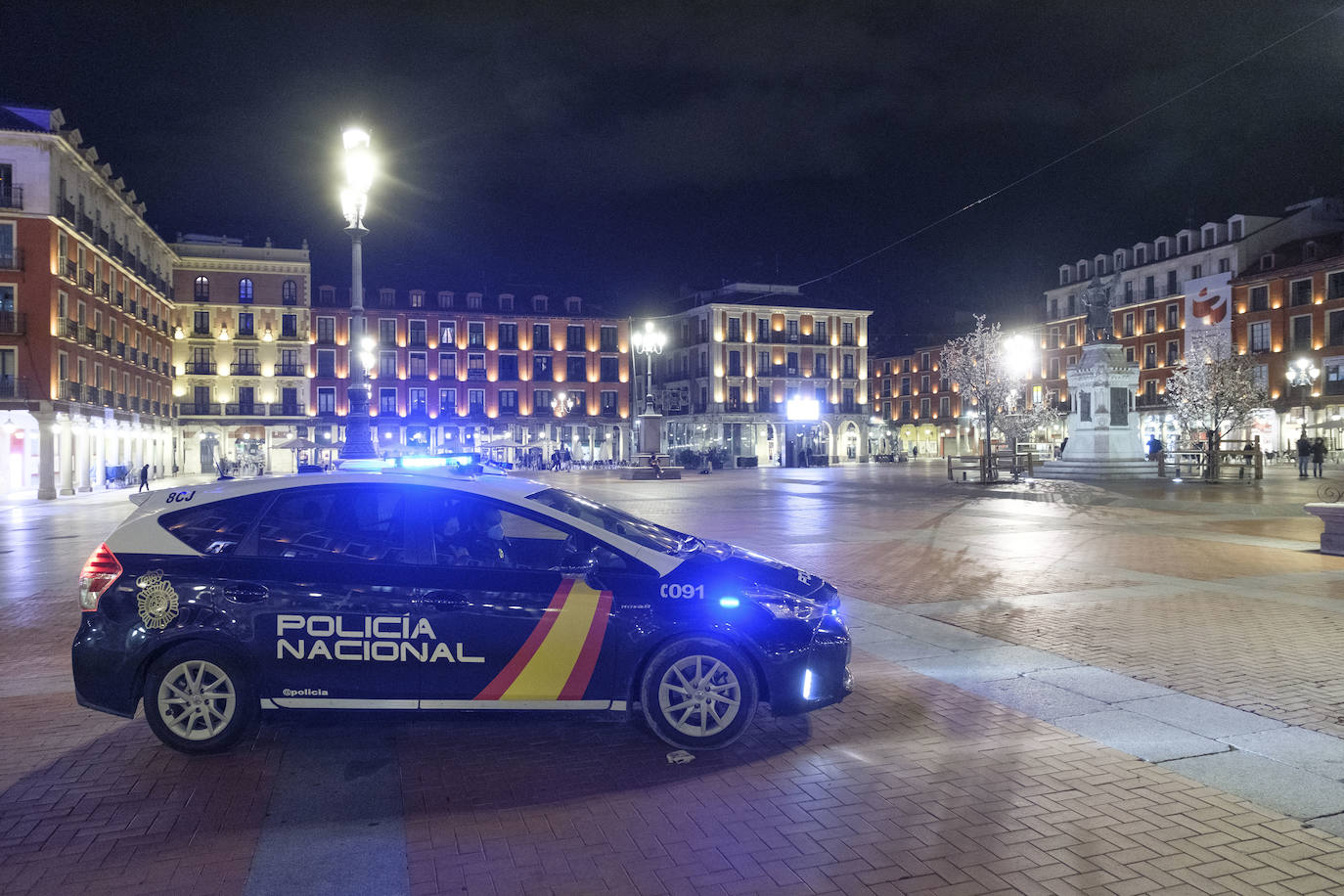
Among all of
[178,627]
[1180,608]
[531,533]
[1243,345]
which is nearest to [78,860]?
[178,627]

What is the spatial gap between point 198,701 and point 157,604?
0.57 m

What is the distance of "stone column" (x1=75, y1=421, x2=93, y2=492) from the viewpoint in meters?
37.2

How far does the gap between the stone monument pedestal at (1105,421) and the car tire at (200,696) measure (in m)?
34.3

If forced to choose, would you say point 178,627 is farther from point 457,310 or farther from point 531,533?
point 457,310

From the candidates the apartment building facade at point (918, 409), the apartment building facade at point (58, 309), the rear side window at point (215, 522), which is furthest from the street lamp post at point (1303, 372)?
the apartment building facade at point (58, 309)

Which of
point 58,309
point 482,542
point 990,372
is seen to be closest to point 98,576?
point 482,542

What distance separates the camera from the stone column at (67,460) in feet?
115

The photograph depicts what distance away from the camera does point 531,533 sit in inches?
244

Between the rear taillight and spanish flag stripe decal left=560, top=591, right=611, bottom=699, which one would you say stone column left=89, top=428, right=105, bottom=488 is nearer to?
the rear taillight

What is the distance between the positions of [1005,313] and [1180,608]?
83.9m

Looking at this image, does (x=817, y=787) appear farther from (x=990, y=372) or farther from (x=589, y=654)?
(x=990, y=372)

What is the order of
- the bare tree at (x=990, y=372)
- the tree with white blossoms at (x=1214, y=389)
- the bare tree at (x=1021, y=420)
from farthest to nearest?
the bare tree at (x=990, y=372), the bare tree at (x=1021, y=420), the tree with white blossoms at (x=1214, y=389)

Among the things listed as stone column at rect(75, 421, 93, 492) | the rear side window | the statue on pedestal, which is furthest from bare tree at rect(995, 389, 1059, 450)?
the rear side window

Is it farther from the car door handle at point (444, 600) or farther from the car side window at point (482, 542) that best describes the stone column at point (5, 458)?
the car door handle at point (444, 600)
